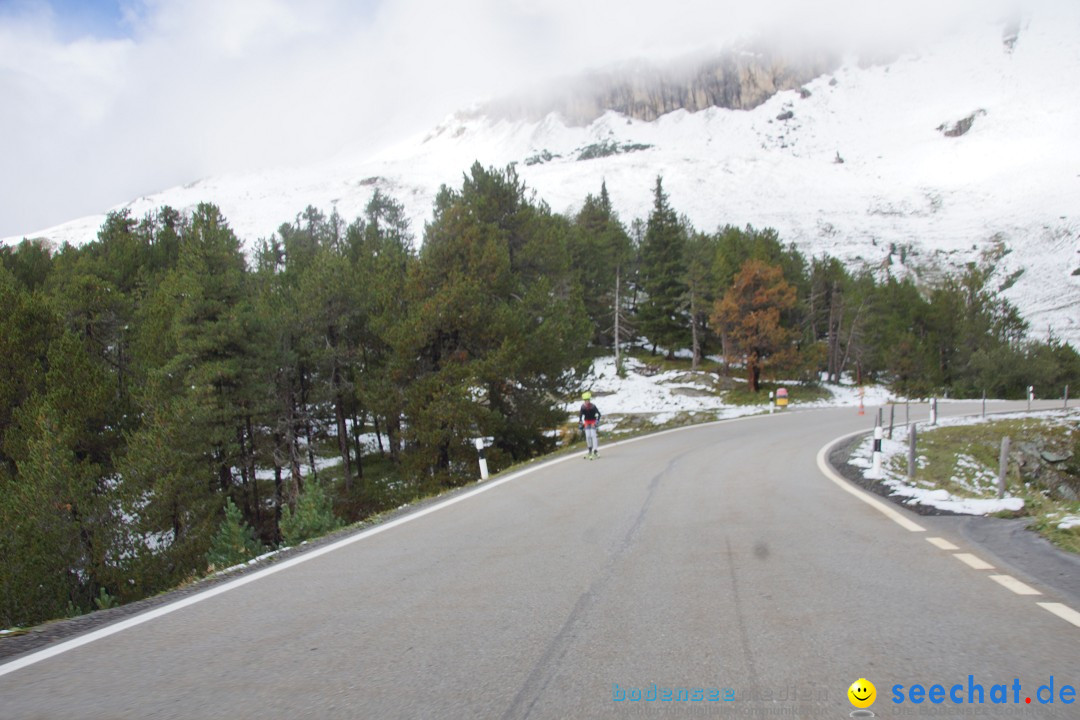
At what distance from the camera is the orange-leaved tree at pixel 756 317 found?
4231 cm

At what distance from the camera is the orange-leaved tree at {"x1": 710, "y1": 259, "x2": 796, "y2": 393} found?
42.3m

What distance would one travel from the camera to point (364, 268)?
1155 inches

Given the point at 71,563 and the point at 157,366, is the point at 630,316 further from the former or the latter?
the point at 71,563

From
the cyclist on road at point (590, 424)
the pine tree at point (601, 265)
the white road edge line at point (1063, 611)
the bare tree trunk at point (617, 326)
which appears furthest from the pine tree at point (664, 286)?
the white road edge line at point (1063, 611)

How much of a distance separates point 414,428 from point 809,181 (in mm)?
161277

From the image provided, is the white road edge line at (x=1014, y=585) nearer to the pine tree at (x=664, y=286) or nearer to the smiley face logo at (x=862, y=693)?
the smiley face logo at (x=862, y=693)

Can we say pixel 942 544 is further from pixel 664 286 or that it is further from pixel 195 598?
pixel 664 286

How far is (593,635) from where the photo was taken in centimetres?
389

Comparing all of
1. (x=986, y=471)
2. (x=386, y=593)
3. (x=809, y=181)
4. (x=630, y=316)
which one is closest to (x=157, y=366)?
(x=386, y=593)

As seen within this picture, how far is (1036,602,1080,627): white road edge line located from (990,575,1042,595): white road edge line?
0.86 feet

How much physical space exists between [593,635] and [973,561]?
142 inches

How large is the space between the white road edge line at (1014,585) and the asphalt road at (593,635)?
0.06 m

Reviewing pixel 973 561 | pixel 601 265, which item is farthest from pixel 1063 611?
pixel 601 265

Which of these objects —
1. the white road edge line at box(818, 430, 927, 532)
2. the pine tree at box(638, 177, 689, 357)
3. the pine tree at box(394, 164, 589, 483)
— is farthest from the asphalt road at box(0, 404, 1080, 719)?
the pine tree at box(638, 177, 689, 357)
